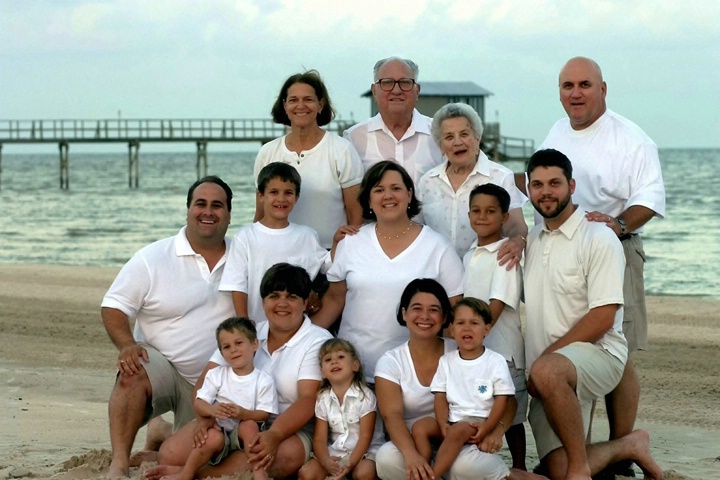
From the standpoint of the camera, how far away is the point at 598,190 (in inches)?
283

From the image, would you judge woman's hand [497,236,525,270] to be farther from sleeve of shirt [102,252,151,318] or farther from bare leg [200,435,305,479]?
sleeve of shirt [102,252,151,318]

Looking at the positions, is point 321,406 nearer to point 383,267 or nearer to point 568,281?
point 383,267

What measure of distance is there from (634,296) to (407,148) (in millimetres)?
1769

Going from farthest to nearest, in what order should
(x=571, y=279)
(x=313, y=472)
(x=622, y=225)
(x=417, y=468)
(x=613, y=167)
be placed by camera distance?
(x=613, y=167) → (x=622, y=225) → (x=571, y=279) → (x=313, y=472) → (x=417, y=468)

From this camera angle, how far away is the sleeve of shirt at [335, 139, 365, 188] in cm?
738

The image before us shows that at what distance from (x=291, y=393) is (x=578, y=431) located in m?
1.61

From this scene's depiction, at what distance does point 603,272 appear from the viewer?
6379 mm

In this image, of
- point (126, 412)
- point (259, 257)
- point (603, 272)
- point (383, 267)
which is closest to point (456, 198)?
point (383, 267)

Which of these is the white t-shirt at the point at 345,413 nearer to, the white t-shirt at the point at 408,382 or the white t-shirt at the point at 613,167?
the white t-shirt at the point at 408,382

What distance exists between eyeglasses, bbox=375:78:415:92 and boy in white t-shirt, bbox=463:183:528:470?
4.16ft

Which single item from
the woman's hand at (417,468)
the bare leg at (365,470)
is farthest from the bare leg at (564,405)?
the bare leg at (365,470)

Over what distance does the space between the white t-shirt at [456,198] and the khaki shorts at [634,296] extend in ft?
2.47

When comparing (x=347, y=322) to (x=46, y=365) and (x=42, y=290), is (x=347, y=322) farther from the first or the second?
(x=42, y=290)

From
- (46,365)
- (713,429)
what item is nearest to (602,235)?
(713,429)
